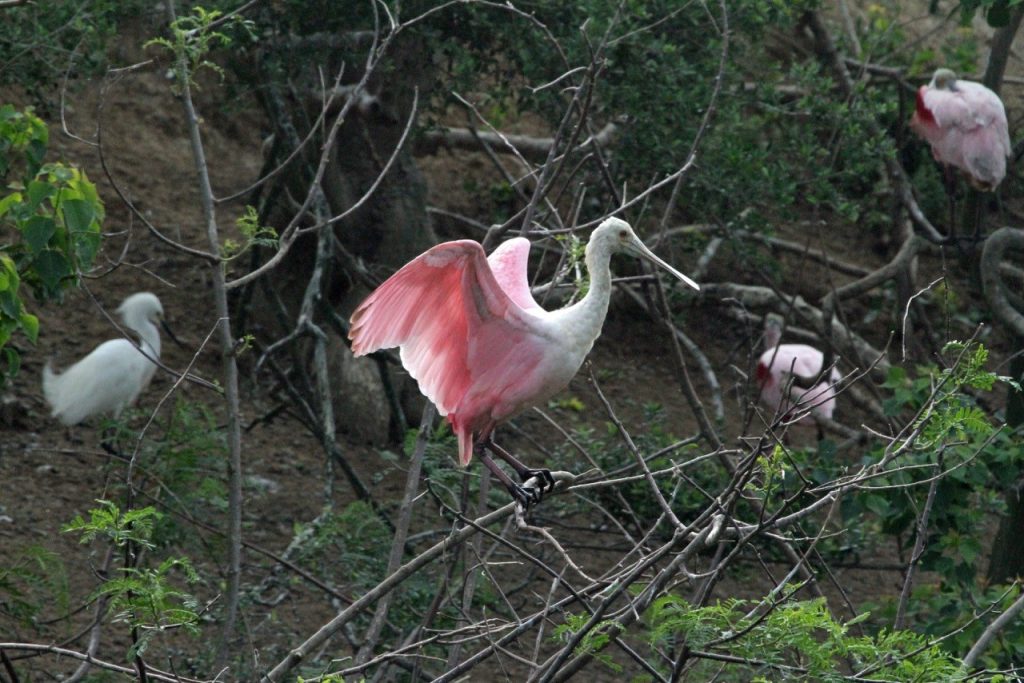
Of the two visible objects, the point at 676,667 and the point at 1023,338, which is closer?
the point at 676,667

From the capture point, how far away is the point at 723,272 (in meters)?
8.96

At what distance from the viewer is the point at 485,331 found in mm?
3799

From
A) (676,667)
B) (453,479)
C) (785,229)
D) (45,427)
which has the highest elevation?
(676,667)

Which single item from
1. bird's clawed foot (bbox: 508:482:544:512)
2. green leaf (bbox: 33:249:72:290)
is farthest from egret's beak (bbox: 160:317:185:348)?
bird's clawed foot (bbox: 508:482:544:512)

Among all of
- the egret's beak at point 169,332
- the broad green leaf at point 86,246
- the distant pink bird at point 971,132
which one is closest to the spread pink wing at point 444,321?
the broad green leaf at point 86,246

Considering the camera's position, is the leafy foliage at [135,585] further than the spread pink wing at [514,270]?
No

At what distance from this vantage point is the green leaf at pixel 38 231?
4.00 meters

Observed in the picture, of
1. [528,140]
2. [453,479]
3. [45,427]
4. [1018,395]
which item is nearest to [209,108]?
[528,140]

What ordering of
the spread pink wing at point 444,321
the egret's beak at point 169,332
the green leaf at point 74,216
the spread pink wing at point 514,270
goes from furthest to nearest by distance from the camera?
the egret's beak at point 169,332
the green leaf at point 74,216
the spread pink wing at point 514,270
the spread pink wing at point 444,321

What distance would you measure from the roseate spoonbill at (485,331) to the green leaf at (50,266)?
2.97 feet

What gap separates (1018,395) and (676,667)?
300 centimetres

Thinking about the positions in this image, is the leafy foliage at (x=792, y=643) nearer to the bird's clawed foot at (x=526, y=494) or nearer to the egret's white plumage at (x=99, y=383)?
the bird's clawed foot at (x=526, y=494)

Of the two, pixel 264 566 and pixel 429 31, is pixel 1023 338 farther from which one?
pixel 264 566

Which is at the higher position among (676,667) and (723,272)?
(676,667)
